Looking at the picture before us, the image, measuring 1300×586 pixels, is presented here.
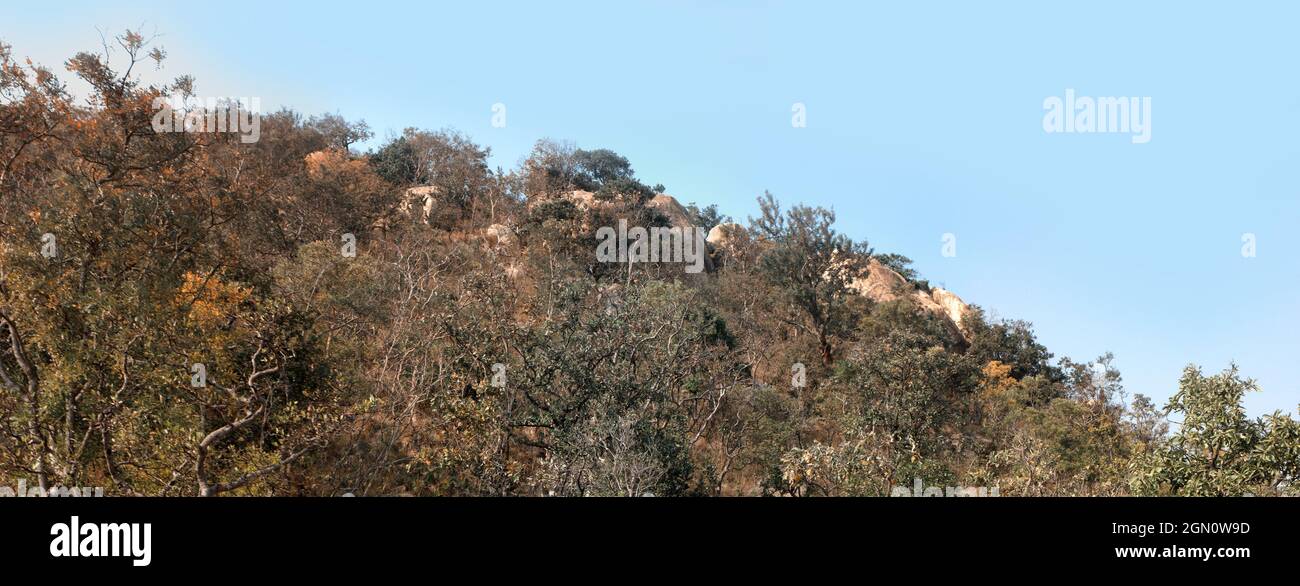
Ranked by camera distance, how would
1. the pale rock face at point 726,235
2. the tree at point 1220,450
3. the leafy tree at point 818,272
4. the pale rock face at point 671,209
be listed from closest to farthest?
1. the tree at point 1220,450
2. the leafy tree at point 818,272
3. the pale rock face at point 726,235
4. the pale rock face at point 671,209

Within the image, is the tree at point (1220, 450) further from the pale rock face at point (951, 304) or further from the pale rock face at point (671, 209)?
the pale rock face at point (951, 304)

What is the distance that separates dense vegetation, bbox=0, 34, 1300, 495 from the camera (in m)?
11.2

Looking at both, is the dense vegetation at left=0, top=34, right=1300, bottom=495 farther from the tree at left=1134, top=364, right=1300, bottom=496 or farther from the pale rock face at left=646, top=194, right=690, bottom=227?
the pale rock face at left=646, top=194, right=690, bottom=227

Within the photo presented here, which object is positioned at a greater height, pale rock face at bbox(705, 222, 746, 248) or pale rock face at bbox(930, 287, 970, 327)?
pale rock face at bbox(705, 222, 746, 248)

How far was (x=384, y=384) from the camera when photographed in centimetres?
1728

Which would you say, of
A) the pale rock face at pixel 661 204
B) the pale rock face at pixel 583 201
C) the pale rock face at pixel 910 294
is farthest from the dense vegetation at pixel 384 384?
the pale rock face at pixel 910 294

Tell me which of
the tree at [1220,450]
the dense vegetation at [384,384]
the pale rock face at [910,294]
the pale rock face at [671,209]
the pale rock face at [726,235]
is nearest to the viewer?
the tree at [1220,450]

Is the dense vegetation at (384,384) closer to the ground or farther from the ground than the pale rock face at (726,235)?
closer to the ground

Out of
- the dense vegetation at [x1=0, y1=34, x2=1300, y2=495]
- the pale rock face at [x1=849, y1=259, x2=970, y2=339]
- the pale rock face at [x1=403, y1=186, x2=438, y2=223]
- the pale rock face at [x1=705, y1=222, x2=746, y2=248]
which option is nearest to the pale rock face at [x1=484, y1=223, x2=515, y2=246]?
the pale rock face at [x1=403, y1=186, x2=438, y2=223]

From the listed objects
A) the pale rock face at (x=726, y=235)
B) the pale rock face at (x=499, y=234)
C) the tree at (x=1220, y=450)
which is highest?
the pale rock face at (x=726, y=235)

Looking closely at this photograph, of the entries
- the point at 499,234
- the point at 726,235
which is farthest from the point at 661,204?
the point at 499,234

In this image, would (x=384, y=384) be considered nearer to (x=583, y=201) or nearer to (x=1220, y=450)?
(x=1220, y=450)

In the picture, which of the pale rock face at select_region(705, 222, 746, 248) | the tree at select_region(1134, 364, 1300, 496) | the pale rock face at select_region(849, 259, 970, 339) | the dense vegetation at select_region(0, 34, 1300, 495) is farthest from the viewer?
the pale rock face at select_region(705, 222, 746, 248)

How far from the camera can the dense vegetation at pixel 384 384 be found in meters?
11.2
